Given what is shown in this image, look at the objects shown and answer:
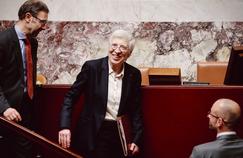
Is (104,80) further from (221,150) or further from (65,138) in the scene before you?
(221,150)

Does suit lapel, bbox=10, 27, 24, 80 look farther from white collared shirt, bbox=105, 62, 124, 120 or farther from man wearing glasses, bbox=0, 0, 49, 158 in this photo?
white collared shirt, bbox=105, 62, 124, 120

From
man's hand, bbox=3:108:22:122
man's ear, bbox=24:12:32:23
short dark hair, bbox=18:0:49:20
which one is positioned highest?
short dark hair, bbox=18:0:49:20

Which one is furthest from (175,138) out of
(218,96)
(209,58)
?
(209,58)

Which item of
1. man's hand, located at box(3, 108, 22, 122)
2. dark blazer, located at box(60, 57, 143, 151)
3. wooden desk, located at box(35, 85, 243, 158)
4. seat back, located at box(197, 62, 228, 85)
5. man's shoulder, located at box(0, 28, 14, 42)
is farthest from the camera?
seat back, located at box(197, 62, 228, 85)

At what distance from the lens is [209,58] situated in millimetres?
5195

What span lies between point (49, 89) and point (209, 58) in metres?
2.76

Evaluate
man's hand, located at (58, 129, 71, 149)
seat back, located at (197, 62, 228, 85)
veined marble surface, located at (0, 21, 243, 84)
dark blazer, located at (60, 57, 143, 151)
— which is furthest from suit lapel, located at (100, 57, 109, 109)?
veined marble surface, located at (0, 21, 243, 84)

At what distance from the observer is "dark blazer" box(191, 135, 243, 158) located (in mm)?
2332

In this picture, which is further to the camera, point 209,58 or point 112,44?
point 209,58

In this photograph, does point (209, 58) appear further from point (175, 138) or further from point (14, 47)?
point (14, 47)

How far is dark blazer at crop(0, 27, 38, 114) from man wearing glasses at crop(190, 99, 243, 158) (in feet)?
3.77

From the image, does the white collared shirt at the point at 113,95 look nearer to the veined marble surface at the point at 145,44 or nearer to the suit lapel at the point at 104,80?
the suit lapel at the point at 104,80

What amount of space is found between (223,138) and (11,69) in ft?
4.46

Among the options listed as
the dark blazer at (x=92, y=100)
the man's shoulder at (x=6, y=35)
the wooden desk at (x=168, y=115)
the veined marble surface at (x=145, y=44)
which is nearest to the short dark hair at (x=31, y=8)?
the man's shoulder at (x=6, y=35)
